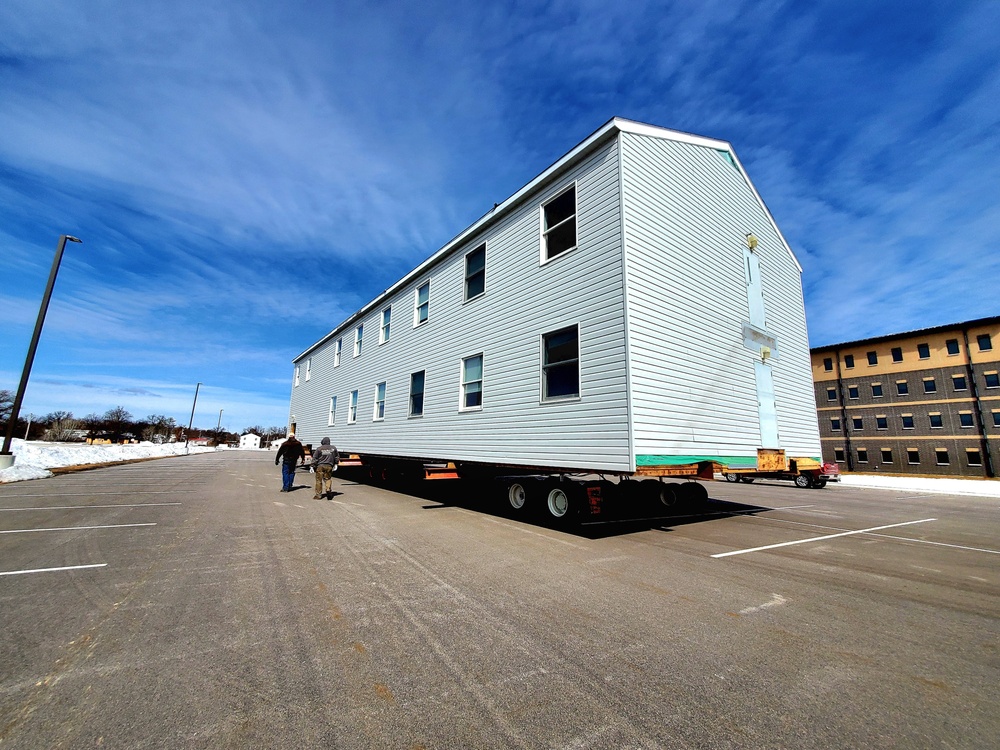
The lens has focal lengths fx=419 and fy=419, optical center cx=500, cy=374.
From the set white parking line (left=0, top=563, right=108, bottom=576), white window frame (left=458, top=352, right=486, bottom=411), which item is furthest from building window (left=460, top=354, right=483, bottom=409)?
white parking line (left=0, top=563, right=108, bottom=576)

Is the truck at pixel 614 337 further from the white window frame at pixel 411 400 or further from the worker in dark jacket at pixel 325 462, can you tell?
the worker in dark jacket at pixel 325 462

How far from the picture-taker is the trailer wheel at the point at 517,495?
30.5ft

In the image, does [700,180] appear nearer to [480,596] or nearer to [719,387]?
[719,387]

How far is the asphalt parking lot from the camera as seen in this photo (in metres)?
2.35

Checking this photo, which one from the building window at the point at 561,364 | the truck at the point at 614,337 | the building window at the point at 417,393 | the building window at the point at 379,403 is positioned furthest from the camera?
the building window at the point at 379,403

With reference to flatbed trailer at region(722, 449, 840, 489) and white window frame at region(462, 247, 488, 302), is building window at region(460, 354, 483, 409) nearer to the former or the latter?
white window frame at region(462, 247, 488, 302)

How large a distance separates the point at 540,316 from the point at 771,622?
7132mm

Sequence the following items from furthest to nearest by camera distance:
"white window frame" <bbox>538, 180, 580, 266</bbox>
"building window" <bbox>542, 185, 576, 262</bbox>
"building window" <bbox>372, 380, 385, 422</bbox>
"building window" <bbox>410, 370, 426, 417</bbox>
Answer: "building window" <bbox>372, 380, 385, 422</bbox> → "building window" <bbox>410, 370, 426, 417</bbox> → "building window" <bbox>542, 185, 576, 262</bbox> → "white window frame" <bbox>538, 180, 580, 266</bbox>

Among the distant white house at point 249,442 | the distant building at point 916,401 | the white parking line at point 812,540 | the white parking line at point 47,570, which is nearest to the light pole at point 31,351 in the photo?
the white parking line at point 47,570

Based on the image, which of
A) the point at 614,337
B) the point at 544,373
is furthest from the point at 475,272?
the point at 614,337

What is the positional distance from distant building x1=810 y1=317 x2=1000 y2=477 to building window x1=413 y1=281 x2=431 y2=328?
4816 centimetres

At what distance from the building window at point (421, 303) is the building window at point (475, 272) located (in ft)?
7.67

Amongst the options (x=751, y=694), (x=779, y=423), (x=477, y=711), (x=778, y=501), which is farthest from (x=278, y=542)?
(x=778, y=501)

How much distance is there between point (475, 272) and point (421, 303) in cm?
342
